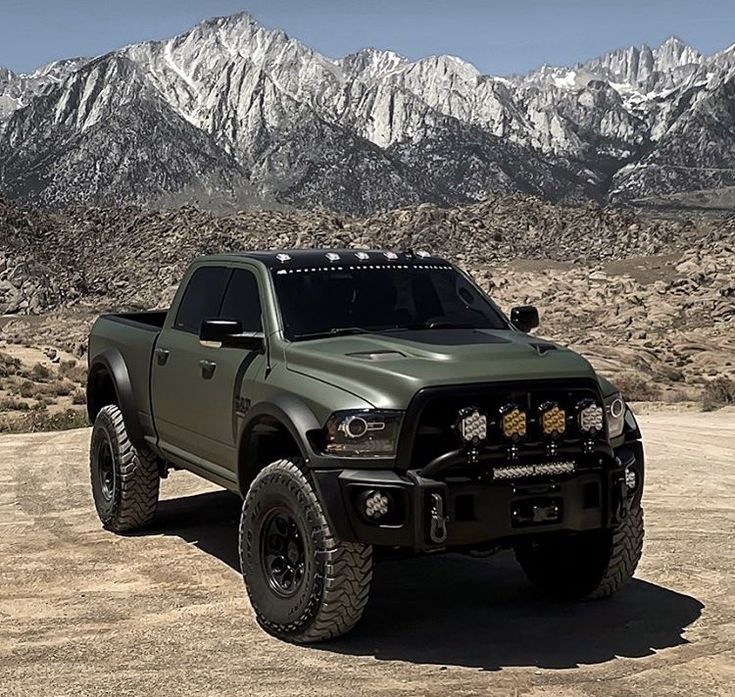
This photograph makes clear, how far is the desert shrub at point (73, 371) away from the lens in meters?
33.5

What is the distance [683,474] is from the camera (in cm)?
1263

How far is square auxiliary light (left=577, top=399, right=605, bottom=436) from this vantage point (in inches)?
255

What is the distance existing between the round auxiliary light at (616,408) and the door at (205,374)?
6.92 feet

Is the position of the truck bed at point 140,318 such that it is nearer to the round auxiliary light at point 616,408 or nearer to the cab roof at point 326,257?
the cab roof at point 326,257

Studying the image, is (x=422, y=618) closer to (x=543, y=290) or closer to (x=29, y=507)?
(x=29, y=507)

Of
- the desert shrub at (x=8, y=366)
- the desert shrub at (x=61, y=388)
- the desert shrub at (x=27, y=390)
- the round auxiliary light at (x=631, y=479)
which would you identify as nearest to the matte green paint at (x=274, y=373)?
the round auxiliary light at (x=631, y=479)

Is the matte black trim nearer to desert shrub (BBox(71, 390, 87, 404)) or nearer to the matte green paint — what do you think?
the matte green paint

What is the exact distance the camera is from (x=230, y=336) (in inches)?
288

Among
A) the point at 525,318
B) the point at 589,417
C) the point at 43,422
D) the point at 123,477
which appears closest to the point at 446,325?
the point at 525,318

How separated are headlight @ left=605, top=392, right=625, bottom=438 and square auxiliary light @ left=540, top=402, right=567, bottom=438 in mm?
479

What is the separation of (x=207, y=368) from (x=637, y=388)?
1969 centimetres

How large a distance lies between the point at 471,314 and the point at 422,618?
206cm

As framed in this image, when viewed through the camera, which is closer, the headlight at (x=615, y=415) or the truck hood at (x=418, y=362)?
the truck hood at (x=418, y=362)

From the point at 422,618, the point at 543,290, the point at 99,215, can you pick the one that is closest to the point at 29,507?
the point at 422,618
